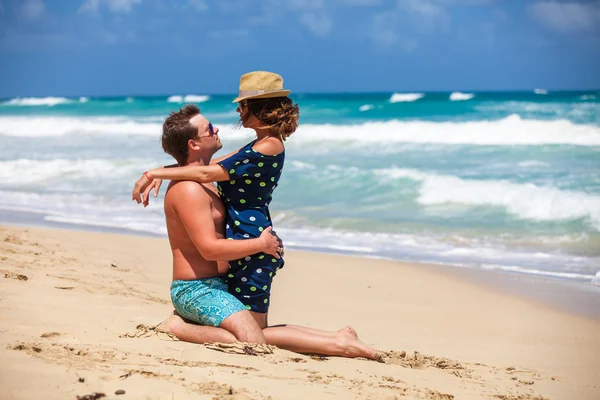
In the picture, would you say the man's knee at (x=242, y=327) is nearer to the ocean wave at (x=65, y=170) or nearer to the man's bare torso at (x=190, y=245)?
the man's bare torso at (x=190, y=245)

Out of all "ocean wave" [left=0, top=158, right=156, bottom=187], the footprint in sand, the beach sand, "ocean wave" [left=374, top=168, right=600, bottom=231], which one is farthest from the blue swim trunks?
"ocean wave" [left=0, top=158, right=156, bottom=187]

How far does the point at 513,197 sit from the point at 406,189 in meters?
2.04

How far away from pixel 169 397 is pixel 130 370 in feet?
1.22

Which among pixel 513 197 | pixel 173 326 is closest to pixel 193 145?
pixel 173 326

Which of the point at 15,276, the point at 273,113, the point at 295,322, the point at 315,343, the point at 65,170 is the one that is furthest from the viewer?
the point at 65,170

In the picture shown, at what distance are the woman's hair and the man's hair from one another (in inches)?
12.7

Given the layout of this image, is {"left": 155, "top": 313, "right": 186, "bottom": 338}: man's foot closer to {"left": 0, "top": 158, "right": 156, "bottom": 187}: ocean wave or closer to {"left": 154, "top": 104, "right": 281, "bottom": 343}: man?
{"left": 154, "top": 104, "right": 281, "bottom": 343}: man

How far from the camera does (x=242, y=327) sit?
13.7 ft

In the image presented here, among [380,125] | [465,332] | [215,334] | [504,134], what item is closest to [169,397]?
[215,334]

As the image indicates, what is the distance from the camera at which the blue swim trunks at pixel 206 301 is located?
4203 mm

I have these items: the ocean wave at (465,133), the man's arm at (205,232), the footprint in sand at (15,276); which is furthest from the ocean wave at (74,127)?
the man's arm at (205,232)

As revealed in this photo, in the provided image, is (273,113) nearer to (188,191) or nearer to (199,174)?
(199,174)

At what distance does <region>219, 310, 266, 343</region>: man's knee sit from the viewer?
415 centimetres

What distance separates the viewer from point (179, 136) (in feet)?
13.9
